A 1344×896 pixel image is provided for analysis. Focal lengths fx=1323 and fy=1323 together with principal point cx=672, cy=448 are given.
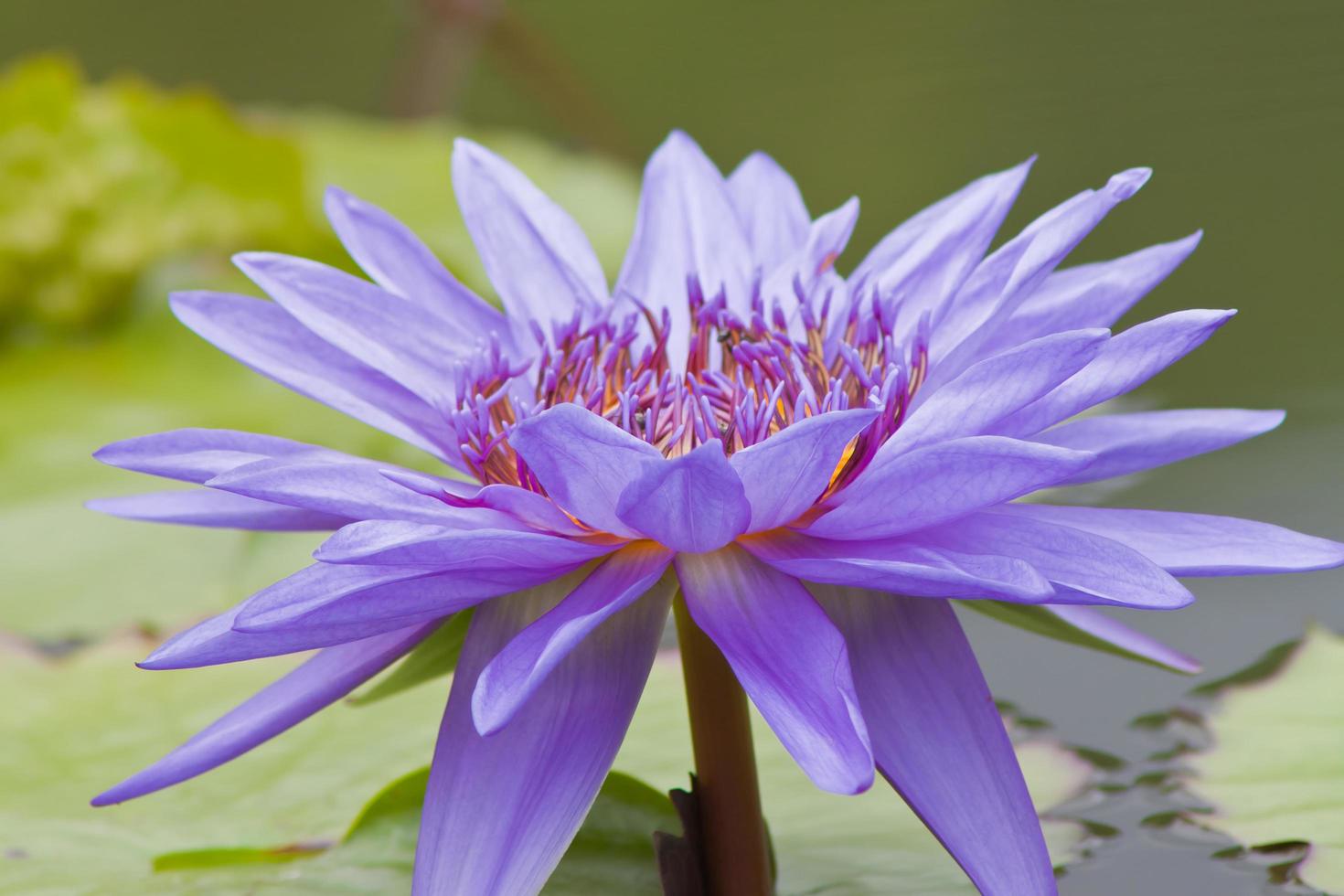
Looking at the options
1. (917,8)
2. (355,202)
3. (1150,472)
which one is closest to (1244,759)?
(1150,472)

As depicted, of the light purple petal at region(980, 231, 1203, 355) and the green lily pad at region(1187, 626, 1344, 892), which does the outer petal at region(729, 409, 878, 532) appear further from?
the green lily pad at region(1187, 626, 1344, 892)

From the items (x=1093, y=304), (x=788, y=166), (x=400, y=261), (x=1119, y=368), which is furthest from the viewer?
(x=788, y=166)

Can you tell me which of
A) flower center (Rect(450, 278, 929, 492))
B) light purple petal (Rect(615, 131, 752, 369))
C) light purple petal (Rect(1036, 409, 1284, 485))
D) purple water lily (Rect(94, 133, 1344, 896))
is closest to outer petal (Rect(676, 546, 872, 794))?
purple water lily (Rect(94, 133, 1344, 896))

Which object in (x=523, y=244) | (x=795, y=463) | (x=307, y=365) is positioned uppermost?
(x=523, y=244)

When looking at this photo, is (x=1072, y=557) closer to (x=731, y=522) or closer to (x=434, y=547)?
(x=731, y=522)

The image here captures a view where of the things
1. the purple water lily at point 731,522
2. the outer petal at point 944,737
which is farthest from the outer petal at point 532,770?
the outer petal at point 944,737

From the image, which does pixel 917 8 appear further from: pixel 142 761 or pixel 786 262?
pixel 142 761

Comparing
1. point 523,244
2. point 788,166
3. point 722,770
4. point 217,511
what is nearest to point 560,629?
point 722,770
